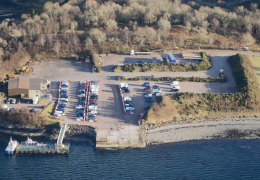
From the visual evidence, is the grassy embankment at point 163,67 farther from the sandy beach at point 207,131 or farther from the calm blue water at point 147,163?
the calm blue water at point 147,163

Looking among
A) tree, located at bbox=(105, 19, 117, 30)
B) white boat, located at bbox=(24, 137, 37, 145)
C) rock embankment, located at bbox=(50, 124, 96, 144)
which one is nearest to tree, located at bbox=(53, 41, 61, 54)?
tree, located at bbox=(105, 19, 117, 30)

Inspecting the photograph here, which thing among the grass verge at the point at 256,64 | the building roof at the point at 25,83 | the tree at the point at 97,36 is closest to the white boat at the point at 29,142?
the building roof at the point at 25,83

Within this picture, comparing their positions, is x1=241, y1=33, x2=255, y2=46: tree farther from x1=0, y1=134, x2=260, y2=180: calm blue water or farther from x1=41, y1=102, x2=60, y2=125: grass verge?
x1=41, y1=102, x2=60, y2=125: grass verge

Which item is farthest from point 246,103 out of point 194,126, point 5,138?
point 5,138

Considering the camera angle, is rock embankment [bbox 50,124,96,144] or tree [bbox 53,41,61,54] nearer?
rock embankment [bbox 50,124,96,144]

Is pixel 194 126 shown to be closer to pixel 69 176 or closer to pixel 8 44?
pixel 69 176
